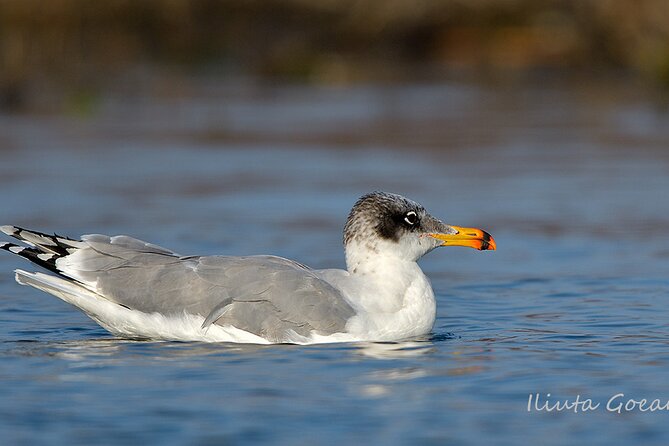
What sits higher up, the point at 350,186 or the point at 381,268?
the point at 350,186

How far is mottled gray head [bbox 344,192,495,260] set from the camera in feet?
31.7

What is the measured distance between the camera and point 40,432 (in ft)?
23.9

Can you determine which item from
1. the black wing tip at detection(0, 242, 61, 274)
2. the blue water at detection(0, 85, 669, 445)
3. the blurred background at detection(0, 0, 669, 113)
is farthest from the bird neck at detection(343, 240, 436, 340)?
the blurred background at detection(0, 0, 669, 113)

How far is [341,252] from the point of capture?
13.1 m

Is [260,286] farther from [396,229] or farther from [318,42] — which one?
[318,42]

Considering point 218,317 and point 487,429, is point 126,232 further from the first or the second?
point 487,429

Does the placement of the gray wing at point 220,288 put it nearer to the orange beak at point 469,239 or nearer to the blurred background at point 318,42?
the orange beak at point 469,239

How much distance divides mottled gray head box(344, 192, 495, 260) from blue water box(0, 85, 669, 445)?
623mm

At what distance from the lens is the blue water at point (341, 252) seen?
753 cm

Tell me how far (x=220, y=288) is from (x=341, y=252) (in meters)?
3.84

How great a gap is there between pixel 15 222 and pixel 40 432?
749 centimetres

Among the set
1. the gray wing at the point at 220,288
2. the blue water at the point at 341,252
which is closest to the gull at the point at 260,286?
the gray wing at the point at 220,288

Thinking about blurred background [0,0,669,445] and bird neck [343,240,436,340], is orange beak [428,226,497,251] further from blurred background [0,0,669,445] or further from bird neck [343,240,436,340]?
blurred background [0,0,669,445]

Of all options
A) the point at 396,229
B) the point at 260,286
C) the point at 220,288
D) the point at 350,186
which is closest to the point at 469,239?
the point at 396,229
